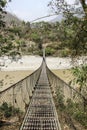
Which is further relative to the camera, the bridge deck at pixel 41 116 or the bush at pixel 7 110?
the bush at pixel 7 110

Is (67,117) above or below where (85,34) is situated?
below

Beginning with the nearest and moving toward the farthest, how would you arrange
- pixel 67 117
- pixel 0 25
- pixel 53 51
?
pixel 67 117, pixel 0 25, pixel 53 51

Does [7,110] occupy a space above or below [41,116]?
above

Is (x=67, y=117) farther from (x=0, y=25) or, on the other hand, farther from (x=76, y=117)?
(x=0, y=25)

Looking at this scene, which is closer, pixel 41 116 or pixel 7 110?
pixel 41 116

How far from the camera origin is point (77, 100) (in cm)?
1239

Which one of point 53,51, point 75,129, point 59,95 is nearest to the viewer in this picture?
point 75,129

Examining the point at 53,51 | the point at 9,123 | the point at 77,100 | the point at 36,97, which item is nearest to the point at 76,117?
the point at 77,100

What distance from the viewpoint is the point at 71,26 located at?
15.2m

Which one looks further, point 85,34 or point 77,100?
point 85,34

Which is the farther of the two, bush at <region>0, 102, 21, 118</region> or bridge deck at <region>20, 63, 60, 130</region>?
bush at <region>0, 102, 21, 118</region>

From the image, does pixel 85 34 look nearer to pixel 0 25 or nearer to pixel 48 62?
pixel 0 25

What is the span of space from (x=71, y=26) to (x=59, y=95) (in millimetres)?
4850

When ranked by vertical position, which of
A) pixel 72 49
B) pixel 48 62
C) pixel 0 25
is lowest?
pixel 48 62
